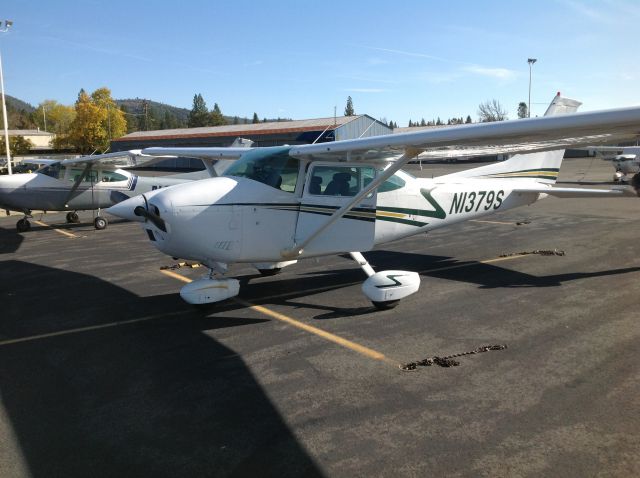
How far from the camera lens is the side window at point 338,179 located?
6301 mm

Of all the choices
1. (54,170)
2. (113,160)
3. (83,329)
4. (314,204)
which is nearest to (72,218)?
(54,170)

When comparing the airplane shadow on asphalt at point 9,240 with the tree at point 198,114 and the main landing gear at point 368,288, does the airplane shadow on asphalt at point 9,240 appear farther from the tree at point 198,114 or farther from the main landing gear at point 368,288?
the tree at point 198,114

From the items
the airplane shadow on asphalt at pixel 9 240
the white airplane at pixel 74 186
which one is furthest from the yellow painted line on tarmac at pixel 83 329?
the white airplane at pixel 74 186

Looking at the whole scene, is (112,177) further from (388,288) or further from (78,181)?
(388,288)

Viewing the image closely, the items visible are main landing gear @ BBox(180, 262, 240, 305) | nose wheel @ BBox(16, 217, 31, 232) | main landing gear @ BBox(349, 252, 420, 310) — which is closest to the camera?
main landing gear @ BBox(180, 262, 240, 305)

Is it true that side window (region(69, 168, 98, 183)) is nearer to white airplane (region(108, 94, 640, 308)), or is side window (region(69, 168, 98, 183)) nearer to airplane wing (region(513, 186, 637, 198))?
white airplane (region(108, 94, 640, 308))

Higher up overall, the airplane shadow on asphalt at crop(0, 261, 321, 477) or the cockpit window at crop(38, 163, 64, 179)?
the cockpit window at crop(38, 163, 64, 179)

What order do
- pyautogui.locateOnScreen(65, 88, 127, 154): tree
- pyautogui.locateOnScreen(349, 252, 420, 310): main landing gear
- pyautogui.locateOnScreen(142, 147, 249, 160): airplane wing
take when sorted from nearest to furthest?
pyautogui.locateOnScreen(349, 252, 420, 310): main landing gear, pyautogui.locateOnScreen(142, 147, 249, 160): airplane wing, pyautogui.locateOnScreen(65, 88, 127, 154): tree

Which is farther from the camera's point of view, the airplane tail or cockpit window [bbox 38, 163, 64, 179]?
cockpit window [bbox 38, 163, 64, 179]

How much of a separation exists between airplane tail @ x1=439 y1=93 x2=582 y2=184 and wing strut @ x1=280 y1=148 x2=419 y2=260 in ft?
10.5

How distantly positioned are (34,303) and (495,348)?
20.6 ft

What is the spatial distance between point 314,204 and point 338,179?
50cm

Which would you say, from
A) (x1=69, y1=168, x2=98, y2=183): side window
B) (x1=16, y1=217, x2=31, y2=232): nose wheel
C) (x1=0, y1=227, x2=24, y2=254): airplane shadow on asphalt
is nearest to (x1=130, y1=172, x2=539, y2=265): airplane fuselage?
(x1=0, y1=227, x2=24, y2=254): airplane shadow on asphalt

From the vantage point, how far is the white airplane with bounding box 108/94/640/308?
211 inches
